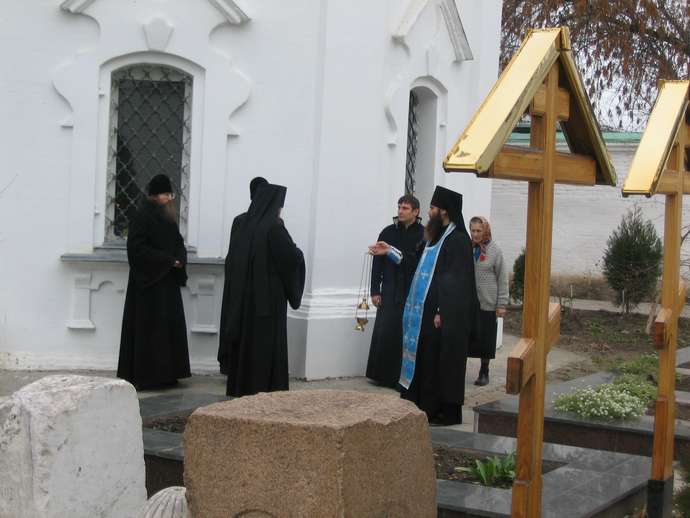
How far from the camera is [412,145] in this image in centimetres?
1180

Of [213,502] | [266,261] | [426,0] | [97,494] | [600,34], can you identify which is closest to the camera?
[213,502]

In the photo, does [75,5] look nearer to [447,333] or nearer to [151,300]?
[151,300]

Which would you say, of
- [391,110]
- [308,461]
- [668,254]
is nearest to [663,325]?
[668,254]

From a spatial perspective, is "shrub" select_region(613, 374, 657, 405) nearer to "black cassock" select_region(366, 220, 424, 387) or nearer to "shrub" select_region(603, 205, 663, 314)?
"black cassock" select_region(366, 220, 424, 387)

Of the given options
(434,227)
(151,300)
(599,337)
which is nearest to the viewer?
(434,227)

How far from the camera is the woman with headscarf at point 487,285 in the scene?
10320 millimetres

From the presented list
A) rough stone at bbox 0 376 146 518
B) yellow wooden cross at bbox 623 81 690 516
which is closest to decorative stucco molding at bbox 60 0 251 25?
yellow wooden cross at bbox 623 81 690 516

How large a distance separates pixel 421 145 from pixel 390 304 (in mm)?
2457

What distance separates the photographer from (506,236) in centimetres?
2111

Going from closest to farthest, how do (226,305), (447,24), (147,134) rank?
(226,305)
(147,134)
(447,24)

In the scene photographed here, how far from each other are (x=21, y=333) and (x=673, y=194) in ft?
21.4

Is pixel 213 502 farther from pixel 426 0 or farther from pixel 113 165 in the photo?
pixel 426 0

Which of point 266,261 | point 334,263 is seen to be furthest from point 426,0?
point 266,261

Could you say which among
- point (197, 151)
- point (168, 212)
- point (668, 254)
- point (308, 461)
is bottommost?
point (308, 461)
